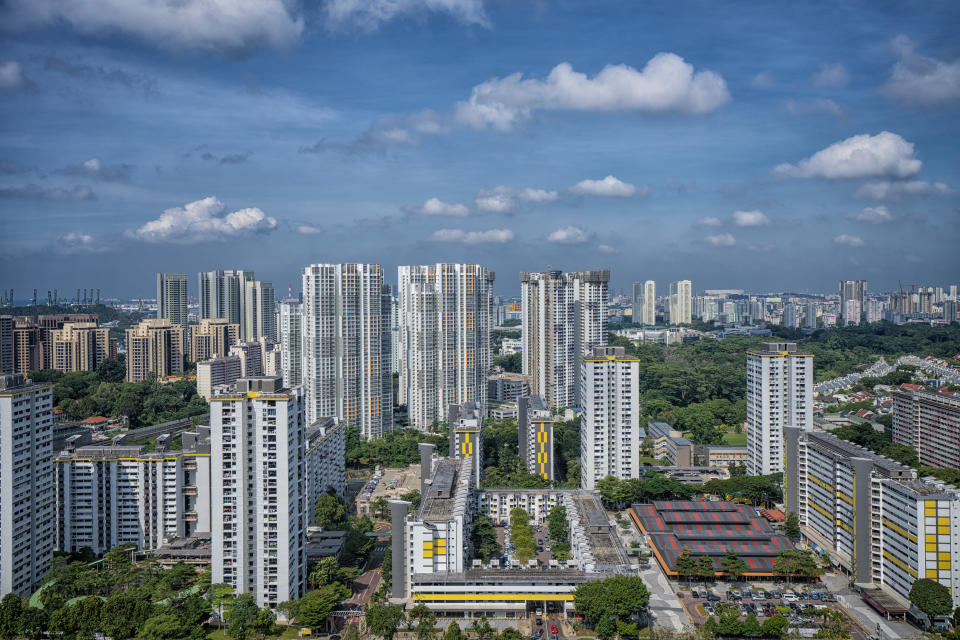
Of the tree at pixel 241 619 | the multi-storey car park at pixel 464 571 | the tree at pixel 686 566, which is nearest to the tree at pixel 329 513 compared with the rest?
the multi-storey car park at pixel 464 571

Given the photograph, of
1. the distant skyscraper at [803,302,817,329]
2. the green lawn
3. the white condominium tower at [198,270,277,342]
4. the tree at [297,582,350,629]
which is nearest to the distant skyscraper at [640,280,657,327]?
the distant skyscraper at [803,302,817,329]

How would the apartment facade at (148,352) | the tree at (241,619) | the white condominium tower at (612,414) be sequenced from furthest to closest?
the apartment facade at (148,352)
the white condominium tower at (612,414)
the tree at (241,619)

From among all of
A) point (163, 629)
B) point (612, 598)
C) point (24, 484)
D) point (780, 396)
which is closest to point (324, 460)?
point (24, 484)

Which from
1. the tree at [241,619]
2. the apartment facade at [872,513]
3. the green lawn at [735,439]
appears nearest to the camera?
the tree at [241,619]

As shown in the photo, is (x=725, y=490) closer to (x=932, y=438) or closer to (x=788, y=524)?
(x=788, y=524)

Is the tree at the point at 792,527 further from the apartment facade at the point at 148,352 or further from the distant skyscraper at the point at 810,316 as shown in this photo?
the distant skyscraper at the point at 810,316

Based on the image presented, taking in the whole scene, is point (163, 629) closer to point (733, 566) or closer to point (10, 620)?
point (10, 620)
